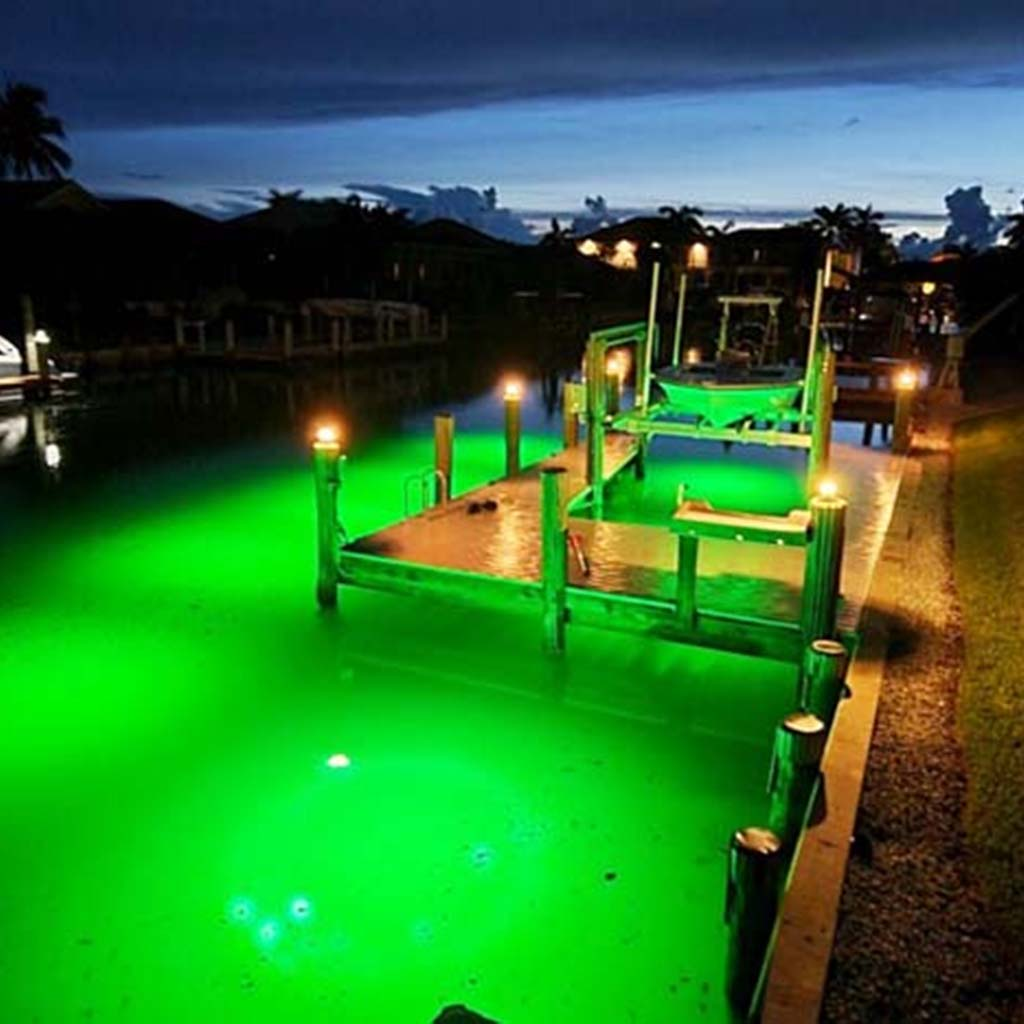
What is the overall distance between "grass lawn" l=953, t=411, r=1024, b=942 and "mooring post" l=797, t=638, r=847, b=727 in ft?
2.52

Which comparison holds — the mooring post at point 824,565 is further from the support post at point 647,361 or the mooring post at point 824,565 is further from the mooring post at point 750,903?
the support post at point 647,361

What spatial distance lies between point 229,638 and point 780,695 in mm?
5128

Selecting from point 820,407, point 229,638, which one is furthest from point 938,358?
point 229,638

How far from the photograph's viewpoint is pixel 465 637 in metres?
8.79

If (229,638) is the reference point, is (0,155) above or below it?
above

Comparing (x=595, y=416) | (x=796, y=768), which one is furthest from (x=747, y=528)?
(x=595, y=416)

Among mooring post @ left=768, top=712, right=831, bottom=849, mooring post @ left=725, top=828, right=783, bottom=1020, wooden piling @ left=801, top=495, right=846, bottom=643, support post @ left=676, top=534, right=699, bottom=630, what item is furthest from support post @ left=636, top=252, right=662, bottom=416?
mooring post @ left=725, top=828, right=783, bottom=1020

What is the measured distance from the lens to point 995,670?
6.16 meters

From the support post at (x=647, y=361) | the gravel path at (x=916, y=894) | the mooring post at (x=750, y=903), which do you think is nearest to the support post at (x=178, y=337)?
the support post at (x=647, y=361)

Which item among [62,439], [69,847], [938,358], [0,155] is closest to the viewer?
[69,847]

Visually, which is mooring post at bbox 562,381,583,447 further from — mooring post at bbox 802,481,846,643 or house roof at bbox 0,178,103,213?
house roof at bbox 0,178,103,213

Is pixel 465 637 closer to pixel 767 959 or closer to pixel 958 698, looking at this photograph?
pixel 958 698

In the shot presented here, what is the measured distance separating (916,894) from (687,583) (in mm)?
3309

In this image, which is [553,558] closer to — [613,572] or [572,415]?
[613,572]
